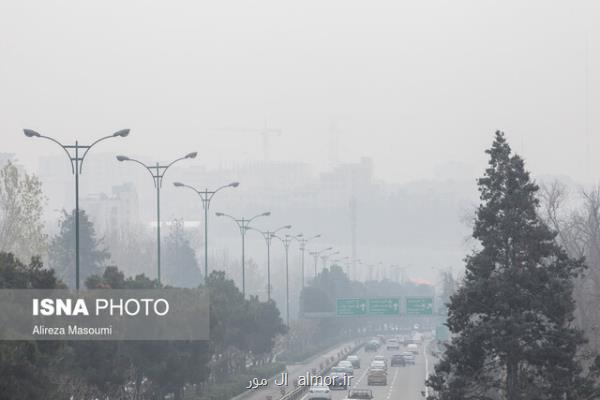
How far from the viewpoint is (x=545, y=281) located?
145 ft

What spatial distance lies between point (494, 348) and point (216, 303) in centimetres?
3789

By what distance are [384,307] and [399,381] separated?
53.7 meters

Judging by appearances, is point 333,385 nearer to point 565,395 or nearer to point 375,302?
point 565,395

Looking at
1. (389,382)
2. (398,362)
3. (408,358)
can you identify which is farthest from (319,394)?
(408,358)

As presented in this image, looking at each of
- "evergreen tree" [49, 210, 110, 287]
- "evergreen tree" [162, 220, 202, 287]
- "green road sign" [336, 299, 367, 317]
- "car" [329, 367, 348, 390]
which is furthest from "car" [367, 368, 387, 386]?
"evergreen tree" [162, 220, 202, 287]

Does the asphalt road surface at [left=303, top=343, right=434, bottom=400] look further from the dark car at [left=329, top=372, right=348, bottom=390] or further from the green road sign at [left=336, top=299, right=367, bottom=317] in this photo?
the green road sign at [left=336, top=299, right=367, bottom=317]

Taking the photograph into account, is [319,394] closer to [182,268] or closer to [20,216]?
[20,216]

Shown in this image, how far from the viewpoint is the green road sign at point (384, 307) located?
5910 inches

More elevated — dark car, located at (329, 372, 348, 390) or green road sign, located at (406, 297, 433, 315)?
green road sign, located at (406, 297, 433, 315)

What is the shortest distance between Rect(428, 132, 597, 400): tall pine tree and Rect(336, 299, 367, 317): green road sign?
105 meters

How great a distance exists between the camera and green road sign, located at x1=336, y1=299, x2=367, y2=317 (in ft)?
491

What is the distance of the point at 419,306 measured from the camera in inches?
5974

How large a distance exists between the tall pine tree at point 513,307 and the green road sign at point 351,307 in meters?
105

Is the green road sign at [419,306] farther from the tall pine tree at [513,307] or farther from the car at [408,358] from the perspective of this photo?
the tall pine tree at [513,307]
